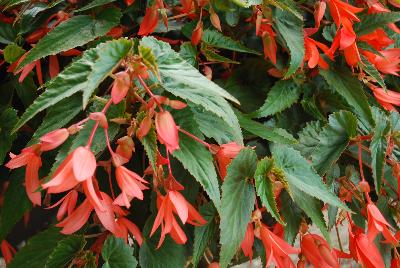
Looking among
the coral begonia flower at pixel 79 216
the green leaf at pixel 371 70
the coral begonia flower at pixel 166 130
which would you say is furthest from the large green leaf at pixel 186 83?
the green leaf at pixel 371 70

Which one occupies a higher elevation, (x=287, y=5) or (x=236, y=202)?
(x=287, y=5)

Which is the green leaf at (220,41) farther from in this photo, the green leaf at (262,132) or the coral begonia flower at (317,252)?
the coral begonia flower at (317,252)

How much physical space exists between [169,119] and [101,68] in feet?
0.25

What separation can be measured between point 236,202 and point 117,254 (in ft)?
0.48

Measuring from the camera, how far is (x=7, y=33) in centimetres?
76

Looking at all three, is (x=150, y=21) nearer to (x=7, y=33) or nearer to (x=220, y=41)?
(x=220, y=41)

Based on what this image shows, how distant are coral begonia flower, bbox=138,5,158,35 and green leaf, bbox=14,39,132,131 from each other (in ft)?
0.58

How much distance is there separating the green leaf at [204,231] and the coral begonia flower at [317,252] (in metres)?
0.12

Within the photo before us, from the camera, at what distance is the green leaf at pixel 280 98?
0.73 metres

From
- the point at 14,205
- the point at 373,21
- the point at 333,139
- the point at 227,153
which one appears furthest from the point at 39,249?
the point at 373,21

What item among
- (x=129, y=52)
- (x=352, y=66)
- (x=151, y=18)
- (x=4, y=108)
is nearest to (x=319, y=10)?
(x=352, y=66)

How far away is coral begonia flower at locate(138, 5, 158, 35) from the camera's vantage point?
0.67 meters

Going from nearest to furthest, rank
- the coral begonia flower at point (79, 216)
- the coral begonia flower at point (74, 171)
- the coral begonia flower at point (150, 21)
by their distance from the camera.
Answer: the coral begonia flower at point (74, 171), the coral begonia flower at point (79, 216), the coral begonia flower at point (150, 21)

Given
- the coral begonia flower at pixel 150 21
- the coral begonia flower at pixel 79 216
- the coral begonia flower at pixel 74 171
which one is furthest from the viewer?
the coral begonia flower at pixel 150 21
